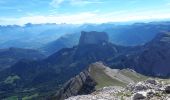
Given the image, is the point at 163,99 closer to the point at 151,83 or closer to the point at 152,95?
the point at 152,95

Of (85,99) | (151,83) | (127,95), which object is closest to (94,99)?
(85,99)

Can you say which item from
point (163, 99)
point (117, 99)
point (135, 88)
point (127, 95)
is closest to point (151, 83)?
point (135, 88)

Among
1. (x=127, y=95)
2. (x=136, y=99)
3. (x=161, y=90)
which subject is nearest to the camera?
(x=136, y=99)

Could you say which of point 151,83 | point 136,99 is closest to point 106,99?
point 136,99

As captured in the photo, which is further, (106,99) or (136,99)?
(106,99)

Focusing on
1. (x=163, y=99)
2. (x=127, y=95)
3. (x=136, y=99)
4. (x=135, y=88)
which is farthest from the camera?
(x=135, y=88)

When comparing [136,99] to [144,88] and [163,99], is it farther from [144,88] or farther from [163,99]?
[144,88]

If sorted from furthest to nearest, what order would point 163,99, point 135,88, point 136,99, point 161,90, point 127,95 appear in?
point 135,88 < point 127,95 < point 161,90 < point 136,99 < point 163,99

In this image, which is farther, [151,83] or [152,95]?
[151,83]
